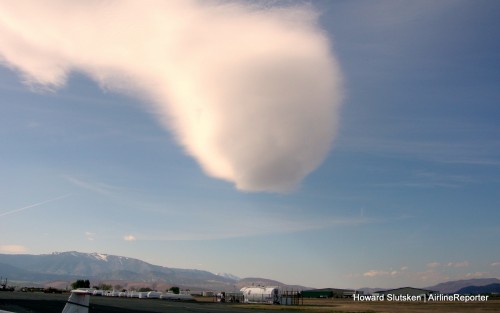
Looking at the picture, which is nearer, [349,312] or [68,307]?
[68,307]

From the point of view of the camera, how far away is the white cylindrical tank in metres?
133

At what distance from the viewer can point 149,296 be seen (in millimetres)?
151875

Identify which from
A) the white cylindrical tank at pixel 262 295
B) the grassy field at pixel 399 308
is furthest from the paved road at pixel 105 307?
the white cylindrical tank at pixel 262 295

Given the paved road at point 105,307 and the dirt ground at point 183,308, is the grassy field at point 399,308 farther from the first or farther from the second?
the paved road at point 105,307

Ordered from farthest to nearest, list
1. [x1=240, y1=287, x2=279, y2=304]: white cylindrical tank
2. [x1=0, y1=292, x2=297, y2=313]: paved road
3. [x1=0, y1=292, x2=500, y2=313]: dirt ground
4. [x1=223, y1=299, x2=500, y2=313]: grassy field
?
[x1=240, y1=287, x2=279, y2=304]: white cylindrical tank → [x1=223, y1=299, x2=500, y2=313]: grassy field → [x1=0, y1=292, x2=500, y2=313]: dirt ground → [x1=0, y1=292, x2=297, y2=313]: paved road

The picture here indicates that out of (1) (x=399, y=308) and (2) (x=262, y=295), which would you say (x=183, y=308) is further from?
(2) (x=262, y=295)

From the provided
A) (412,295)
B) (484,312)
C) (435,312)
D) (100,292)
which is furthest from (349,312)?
(412,295)

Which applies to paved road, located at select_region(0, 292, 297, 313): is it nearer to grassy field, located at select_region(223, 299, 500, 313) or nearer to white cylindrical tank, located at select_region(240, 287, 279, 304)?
grassy field, located at select_region(223, 299, 500, 313)

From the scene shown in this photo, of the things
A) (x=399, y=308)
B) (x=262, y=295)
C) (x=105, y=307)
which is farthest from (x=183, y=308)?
(x=262, y=295)

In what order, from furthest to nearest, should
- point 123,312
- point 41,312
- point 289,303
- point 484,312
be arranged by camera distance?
point 289,303 → point 484,312 → point 123,312 → point 41,312

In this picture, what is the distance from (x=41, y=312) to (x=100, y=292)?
111178 millimetres

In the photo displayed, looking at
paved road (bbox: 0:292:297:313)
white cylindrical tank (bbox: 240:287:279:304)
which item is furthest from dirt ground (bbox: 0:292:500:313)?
white cylindrical tank (bbox: 240:287:279:304)

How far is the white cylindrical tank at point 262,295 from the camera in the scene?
133125 millimetres

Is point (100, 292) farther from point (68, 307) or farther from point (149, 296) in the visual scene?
point (68, 307)
